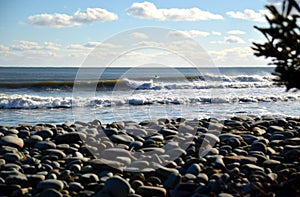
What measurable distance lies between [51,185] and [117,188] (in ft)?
2.70

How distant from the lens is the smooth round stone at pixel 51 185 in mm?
5121

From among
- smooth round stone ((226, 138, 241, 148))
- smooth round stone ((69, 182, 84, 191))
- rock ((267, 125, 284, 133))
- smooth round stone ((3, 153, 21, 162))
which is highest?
rock ((267, 125, 284, 133))

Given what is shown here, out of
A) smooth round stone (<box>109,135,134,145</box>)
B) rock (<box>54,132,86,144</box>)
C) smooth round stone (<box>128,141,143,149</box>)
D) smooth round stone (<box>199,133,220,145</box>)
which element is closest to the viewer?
smooth round stone (<box>128,141,143,149</box>)

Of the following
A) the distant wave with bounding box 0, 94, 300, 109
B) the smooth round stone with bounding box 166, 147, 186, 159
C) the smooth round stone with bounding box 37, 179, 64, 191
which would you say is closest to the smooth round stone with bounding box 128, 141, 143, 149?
the smooth round stone with bounding box 166, 147, 186, 159

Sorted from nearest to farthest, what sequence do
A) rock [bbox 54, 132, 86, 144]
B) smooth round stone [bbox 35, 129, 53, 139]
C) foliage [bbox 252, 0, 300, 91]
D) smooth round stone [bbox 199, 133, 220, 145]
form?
foliage [bbox 252, 0, 300, 91] < smooth round stone [bbox 199, 133, 220, 145] < rock [bbox 54, 132, 86, 144] < smooth round stone [bbox 35, 129, 53, 139]

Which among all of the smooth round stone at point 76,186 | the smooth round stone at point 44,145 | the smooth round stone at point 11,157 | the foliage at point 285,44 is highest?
the foliage at point 285,44

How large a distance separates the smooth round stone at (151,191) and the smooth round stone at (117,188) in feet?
0.55

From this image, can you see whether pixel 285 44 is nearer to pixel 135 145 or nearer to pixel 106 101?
pixel 135 145

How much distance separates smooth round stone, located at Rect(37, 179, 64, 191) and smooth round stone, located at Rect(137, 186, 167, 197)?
93 cm

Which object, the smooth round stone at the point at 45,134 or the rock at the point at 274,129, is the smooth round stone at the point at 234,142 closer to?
the rock at the point at 274,129

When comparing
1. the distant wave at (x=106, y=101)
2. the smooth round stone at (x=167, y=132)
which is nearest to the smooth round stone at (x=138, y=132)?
the smooth round stone at (x=167, y=132)

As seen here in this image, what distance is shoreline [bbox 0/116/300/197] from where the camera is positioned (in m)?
4.90

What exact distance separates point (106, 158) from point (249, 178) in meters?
2.07

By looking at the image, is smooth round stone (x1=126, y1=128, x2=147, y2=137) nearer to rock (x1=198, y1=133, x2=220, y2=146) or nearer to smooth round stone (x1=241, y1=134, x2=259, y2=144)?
rock (x1=198, y1=133, x2=220, y2=146)
